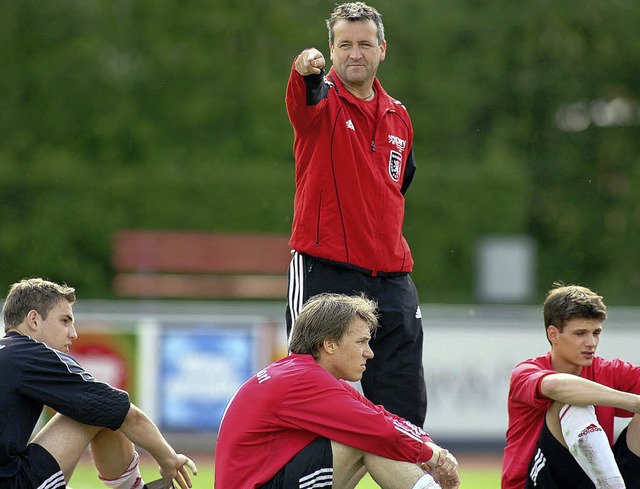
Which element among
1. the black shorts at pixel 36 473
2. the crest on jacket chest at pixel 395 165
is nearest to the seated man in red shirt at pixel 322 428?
the black shorts at pixel 36 473

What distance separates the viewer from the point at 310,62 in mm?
4730

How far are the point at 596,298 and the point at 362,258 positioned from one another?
1.08 metres

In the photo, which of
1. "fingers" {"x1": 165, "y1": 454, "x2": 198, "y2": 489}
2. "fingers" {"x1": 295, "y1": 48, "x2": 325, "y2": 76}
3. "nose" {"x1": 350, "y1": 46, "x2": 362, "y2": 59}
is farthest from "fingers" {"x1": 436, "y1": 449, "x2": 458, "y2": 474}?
"nose" {"x1": 350, "y1": 46, "x2": 362, "y2": 59}

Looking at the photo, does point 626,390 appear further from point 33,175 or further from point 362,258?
point 33,175

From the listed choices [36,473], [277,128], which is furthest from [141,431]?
[277,128]

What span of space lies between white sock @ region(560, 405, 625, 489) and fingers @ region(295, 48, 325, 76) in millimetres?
1796

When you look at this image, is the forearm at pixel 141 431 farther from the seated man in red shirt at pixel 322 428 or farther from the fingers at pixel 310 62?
the fingers at pixel 310 62

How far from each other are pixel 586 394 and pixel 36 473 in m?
2.27

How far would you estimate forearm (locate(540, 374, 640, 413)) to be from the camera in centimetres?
494

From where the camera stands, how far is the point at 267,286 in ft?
64.7

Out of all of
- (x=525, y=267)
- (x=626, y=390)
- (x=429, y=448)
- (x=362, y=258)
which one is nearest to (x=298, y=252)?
(x=362, y=258)

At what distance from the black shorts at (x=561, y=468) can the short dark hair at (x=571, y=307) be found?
48cm

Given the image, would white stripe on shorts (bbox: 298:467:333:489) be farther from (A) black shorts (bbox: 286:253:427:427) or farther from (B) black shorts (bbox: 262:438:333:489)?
(A) black shorts (bbox: 286:253:427:427)

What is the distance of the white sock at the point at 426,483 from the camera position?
454 cm
